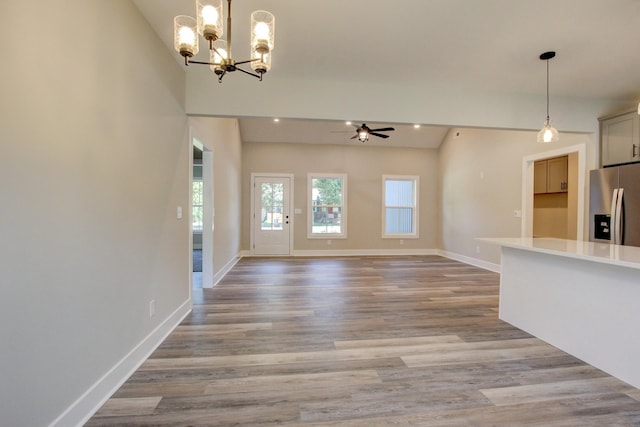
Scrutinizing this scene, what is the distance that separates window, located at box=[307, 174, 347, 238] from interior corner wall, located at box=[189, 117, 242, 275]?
1.91m

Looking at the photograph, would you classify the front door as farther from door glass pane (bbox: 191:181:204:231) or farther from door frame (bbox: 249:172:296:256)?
door glass pane (bbox: 191:181:204:231)

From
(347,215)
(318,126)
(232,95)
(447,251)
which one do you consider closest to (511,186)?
(447,251)

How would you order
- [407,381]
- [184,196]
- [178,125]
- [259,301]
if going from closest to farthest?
[407,381] → [178,125] → [184,196] → [259,301]

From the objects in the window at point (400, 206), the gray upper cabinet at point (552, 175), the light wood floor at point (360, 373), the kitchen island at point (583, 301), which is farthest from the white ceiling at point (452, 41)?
the window at point (400, 206)

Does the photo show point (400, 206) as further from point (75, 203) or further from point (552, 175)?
point (75, 203)

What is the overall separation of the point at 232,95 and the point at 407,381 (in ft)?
10.5

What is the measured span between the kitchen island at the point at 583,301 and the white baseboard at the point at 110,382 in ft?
11.1

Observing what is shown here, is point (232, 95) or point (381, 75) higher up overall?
point (381, 75)

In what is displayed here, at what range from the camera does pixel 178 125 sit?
9.90 feet

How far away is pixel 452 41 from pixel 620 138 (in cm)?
288

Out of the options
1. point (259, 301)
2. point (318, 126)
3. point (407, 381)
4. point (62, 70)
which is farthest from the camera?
point (318, 126)

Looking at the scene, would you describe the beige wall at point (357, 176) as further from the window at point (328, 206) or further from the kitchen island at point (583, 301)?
the kitchen island at point (583, 301)

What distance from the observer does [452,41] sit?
2.60m

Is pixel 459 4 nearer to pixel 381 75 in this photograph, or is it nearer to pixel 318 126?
pixel 381 75
